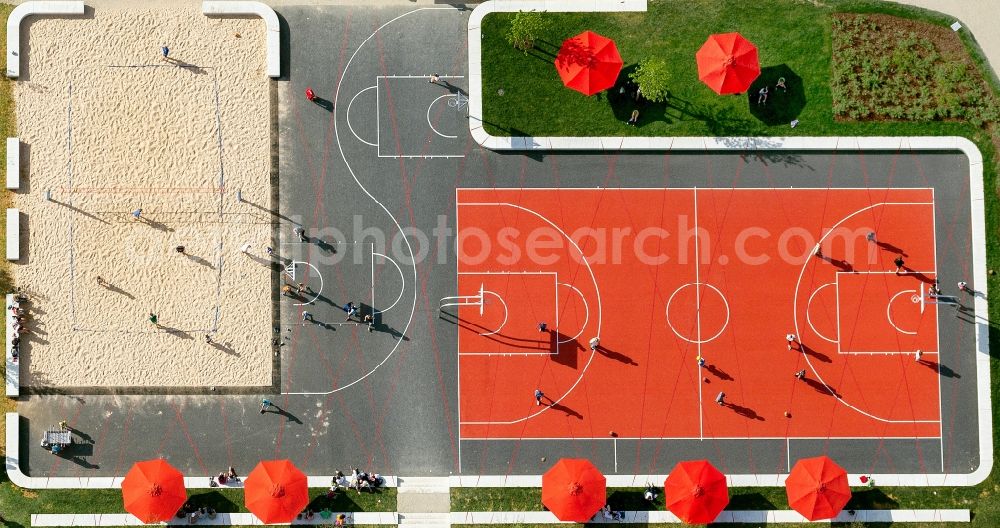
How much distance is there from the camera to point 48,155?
2238 cm

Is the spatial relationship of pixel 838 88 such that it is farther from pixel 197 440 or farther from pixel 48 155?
pixel 48 155

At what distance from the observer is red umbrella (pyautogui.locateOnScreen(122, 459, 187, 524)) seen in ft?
67.8

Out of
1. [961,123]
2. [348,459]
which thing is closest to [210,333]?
[348,459]

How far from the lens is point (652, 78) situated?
21.5m

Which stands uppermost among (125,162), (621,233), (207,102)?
(207,102)

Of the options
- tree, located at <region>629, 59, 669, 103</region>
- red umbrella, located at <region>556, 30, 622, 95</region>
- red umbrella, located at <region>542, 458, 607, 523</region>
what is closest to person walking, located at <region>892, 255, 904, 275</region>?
tree, located at <region>629, 59, 669, 103</region>

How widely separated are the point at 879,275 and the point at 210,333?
21.7m

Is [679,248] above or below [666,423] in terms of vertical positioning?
above

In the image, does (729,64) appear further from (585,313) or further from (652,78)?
(585,313)

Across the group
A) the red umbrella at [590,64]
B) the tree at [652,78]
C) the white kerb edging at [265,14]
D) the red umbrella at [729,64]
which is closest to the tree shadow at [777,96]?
the red umbrella at [729,64]

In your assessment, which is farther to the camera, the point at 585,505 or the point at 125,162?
the point at 125,162

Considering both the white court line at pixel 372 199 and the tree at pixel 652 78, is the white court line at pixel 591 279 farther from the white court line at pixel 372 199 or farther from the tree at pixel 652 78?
the tree at pixel 652 78

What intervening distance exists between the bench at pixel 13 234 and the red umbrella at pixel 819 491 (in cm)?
2547

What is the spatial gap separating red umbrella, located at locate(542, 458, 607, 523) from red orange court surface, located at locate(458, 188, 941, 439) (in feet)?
5.25
